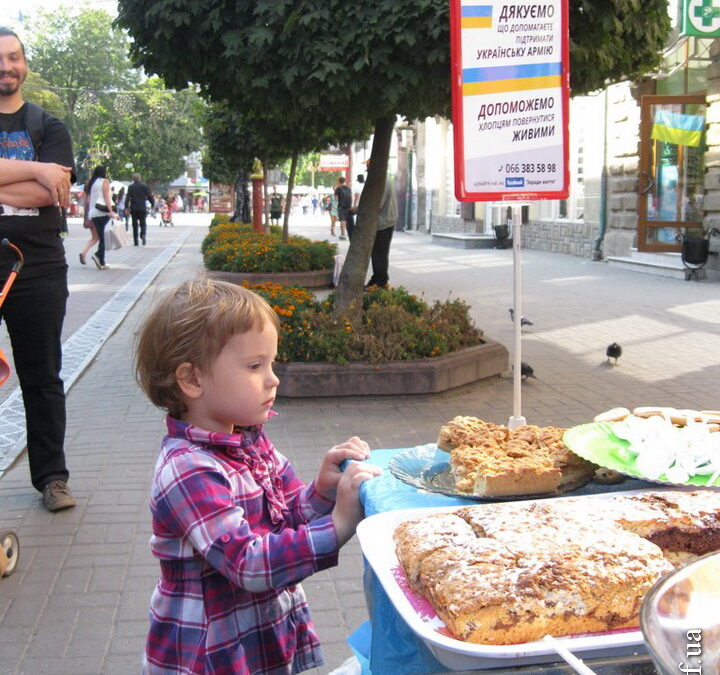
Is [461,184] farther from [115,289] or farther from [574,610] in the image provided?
[115,289]

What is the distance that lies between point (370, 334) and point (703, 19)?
10004 millimetres

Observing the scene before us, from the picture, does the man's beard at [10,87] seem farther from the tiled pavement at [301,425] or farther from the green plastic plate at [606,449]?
the green plastic plate at [606,449]

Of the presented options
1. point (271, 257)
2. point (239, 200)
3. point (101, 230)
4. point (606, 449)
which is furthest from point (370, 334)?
point (239, 200)

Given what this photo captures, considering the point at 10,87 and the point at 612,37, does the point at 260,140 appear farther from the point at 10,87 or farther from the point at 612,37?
the point at 10,87

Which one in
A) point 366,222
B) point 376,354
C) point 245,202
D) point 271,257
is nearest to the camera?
point 376,354

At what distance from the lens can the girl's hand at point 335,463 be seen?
6.73ft

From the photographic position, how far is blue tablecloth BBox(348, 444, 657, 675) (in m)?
1.71

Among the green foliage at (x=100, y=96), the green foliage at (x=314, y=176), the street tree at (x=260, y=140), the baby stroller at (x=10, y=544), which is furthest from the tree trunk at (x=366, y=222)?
the green foliage at (x=314, y=176)

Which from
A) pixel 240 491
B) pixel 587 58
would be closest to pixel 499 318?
pixel 587 58

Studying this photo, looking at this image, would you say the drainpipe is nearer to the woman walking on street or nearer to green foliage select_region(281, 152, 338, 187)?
the woman walking on street

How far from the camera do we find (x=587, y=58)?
7047 millimetres

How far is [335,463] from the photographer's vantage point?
81.7 inches

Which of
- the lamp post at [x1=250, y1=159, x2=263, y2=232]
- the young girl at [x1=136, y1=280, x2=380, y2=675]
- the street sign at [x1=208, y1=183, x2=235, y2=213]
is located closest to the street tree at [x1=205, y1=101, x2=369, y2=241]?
the lamp post at [x1=250, y1=159, x2=263, y2=232]

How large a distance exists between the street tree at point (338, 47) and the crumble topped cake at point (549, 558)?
213 inches
